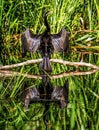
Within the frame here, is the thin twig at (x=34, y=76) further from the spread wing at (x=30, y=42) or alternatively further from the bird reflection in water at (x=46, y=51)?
the spread wing at (x=30, y=42)

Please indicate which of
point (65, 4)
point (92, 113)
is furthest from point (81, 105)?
point (65, 4)

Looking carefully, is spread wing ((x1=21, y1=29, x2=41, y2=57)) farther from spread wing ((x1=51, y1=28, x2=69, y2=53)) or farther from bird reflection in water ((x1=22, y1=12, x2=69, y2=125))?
spread wing ((x1=51, y1=28, x2=69, y2=53))

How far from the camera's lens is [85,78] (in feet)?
18.1

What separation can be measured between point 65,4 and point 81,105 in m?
2.65

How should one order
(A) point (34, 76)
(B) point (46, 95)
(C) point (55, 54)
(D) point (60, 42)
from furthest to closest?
(C) point (55, 54)
(A) point (34, 76)
(D) point (60, 42)
(B) point (46, 95)

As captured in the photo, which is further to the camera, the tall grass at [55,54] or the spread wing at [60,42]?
the spread wing at [60,42]

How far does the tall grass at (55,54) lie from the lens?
4.21 metres

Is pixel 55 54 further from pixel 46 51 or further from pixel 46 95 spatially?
pixel 46 95

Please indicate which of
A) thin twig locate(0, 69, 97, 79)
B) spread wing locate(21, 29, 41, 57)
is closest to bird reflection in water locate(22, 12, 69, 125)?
spread wing locate(21, 29, 41, 57)

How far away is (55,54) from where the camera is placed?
6.58 m

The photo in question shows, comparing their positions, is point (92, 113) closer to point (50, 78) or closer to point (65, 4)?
point (50, 78)

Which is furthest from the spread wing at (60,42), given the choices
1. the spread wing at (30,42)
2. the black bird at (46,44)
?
the spread wing at (30,42)

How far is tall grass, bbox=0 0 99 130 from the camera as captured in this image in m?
4.21

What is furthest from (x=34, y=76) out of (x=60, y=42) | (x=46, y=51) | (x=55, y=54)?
(x=55, y=54)
